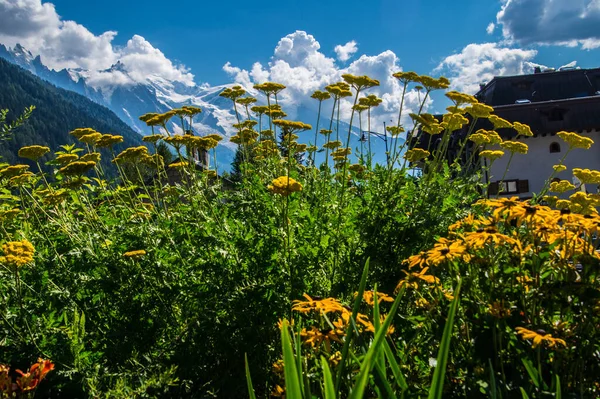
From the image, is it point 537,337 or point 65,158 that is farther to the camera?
point 65,158

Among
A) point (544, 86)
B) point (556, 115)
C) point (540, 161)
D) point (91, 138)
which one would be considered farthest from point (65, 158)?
point (544, 86)

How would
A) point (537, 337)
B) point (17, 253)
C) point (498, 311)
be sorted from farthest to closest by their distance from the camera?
point (17, 253) < point (498, 311) < point (537, 337)

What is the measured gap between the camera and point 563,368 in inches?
65.7

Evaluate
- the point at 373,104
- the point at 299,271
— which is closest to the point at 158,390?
the point at 299,271

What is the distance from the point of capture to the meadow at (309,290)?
160 cm

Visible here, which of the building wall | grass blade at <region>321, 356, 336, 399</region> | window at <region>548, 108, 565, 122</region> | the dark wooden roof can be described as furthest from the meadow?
the dark wooden roof

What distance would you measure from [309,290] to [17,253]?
Answer: 1.45 metres

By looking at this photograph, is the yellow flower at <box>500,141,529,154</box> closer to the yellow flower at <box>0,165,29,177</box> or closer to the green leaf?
the green leaf

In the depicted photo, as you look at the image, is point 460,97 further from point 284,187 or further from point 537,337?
point 537,337

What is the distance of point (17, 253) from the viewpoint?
7.77 ft

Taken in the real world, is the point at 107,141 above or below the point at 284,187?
above

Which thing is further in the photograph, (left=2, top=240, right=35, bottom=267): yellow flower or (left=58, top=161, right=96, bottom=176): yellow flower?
(left=58, top=161, right=96, bottom=176): yellow flower

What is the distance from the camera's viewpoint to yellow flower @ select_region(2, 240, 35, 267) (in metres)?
2.29

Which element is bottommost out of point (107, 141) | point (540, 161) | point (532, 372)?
point (532, 372)
